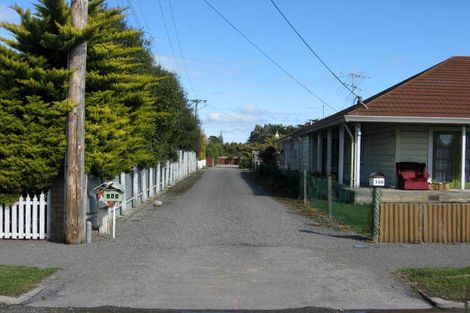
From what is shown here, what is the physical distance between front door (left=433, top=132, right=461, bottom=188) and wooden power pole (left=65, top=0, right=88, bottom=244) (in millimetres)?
13259

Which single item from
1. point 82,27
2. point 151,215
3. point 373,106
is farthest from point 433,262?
point 373,106

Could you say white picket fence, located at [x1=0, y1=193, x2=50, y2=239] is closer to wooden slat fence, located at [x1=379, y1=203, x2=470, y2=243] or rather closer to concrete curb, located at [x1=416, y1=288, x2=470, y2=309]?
wooden slat fence, located at [x1=379, y1=203, x2=470, y2=243]

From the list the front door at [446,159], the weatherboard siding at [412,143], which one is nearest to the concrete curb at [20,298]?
the weatherboard siding at [412,143]

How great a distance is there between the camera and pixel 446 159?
20.0 m

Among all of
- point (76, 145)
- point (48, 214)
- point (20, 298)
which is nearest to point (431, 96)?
point (76, 145)

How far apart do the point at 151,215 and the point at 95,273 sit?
832 centimetres

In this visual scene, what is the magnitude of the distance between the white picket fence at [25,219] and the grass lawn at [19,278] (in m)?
2.87

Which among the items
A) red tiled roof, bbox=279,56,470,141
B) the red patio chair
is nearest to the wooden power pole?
red tiled roof, bbox=279,56,470,141

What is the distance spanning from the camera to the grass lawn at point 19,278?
7311 mm

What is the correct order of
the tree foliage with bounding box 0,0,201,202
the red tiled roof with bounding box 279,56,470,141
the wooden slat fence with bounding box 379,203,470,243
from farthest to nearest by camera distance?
the red tiled roof with bounding box 279,56,470,141
the wooden slat fence with bounding box 379,203,470,243
the tree foliage with bounding box 0,0,201,202

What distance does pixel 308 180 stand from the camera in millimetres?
20922

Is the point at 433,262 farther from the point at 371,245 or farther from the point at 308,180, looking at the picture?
the point at 308,180

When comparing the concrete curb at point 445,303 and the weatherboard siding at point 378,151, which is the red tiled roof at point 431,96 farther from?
the concrete curb at point 445,303

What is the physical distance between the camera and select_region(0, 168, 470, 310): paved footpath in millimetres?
7191
